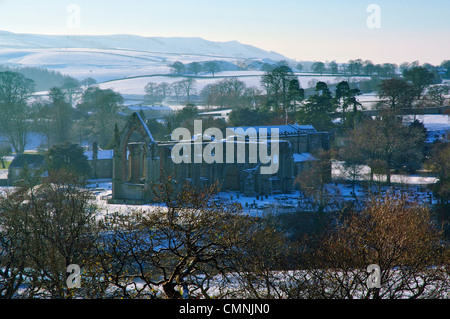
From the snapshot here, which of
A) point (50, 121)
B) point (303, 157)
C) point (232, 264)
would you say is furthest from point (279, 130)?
point (232, 264)

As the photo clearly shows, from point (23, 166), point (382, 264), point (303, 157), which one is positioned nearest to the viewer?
point (382, 264)

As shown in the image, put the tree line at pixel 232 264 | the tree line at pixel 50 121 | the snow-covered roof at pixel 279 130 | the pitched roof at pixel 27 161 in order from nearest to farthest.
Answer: the tree line at pixel 232 264 < the pitched roof at pixel 27 161 < the snow-covered roof at pixel 279 130 < the tree line at pixel 50 121

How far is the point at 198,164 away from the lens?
50656 mm

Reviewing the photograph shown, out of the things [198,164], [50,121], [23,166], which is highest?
[50,121]

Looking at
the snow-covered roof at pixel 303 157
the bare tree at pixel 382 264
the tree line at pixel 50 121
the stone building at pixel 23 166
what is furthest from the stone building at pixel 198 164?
the tree line at pixel 50 121

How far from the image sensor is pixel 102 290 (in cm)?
1612

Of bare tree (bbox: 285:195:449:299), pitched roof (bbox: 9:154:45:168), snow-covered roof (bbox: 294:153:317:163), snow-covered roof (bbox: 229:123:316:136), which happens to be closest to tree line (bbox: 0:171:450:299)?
bare tree (bbox: 285:195:449:299)

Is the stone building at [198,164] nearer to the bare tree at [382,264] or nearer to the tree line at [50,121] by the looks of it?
the bare tree at [382,264]

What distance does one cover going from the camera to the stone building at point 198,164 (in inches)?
1859

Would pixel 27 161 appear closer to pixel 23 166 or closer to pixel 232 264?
pixel 23 166

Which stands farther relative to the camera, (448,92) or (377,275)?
(448,92)
